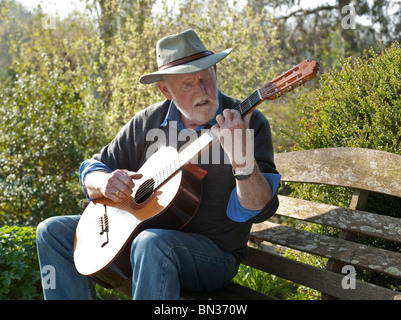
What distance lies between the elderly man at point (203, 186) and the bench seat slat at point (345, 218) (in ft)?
1.13

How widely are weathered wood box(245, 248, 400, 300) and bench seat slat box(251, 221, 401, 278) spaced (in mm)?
81

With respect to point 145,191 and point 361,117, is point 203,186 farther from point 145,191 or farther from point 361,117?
point 361,117

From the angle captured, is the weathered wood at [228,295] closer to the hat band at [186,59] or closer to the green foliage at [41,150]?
the hat band at [186,59]

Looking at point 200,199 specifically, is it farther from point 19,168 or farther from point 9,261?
point 19,168

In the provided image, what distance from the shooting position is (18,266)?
3.38m

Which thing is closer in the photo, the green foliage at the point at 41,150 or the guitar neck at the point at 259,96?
the guitar neck at the point at 259,96

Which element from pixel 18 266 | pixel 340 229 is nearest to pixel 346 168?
pixel 340 229

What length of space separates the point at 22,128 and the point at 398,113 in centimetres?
429

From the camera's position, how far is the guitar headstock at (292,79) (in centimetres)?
199

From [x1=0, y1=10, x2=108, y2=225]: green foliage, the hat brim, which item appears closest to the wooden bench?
the hat brim

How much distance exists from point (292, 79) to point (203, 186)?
0.75 meters

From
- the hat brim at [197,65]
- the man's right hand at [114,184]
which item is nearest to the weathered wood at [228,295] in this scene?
the man's right hand at [114,184]

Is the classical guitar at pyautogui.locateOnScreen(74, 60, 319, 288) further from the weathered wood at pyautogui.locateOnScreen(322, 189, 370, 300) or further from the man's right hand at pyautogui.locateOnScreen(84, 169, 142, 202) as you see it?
the weathered wood at pyautogui.locateOnScreen(322, 189, 370, 300)

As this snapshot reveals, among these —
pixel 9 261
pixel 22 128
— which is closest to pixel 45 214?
pixel 22 128
